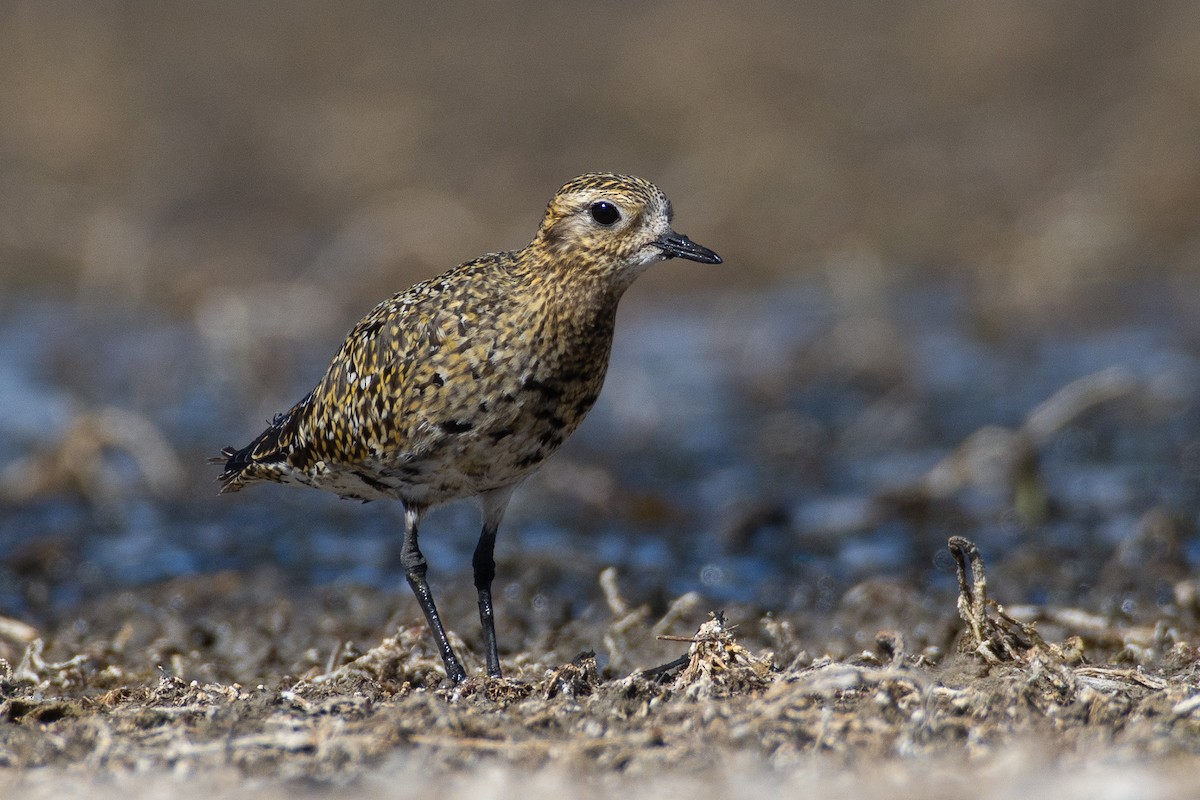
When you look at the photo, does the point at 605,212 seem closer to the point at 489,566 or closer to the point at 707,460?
the point at 489,566

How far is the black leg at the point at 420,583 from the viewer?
6.75 meters

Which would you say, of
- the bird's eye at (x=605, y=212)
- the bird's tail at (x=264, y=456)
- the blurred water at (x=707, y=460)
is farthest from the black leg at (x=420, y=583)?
the blurred water at (x=707, y=460)

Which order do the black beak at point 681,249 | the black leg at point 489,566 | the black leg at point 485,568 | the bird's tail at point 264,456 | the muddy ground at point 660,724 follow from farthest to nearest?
the bird's tail at point 264,456 < the black leg at point 485,568 < the black leg at point 489,566 < the black beak at point 681,249 < the muddy ground at point 660,724

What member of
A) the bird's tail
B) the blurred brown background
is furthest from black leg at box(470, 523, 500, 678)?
the blurred brown background

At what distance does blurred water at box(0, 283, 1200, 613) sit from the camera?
369 inches

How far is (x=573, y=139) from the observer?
17.9 m

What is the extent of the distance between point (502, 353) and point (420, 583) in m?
1.28

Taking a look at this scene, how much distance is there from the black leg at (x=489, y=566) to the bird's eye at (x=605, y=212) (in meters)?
1.29

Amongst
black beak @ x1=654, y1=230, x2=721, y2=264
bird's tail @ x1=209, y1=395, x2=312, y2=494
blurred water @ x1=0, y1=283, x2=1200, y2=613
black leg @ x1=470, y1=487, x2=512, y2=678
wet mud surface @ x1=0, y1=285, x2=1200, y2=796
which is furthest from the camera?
blurred water @ x1=0, y1=283, x2=1200, y2=613

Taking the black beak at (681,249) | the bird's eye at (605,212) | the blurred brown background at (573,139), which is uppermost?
the blurred brown background at (573,139)

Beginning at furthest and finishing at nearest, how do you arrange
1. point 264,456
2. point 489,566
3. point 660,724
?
point 264,456 → point 489,566 → point 660,724

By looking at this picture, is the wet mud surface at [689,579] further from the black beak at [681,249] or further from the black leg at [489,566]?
the black beak at [681,249]

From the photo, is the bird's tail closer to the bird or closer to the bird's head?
the bird

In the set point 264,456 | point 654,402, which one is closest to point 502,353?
point 264,456
